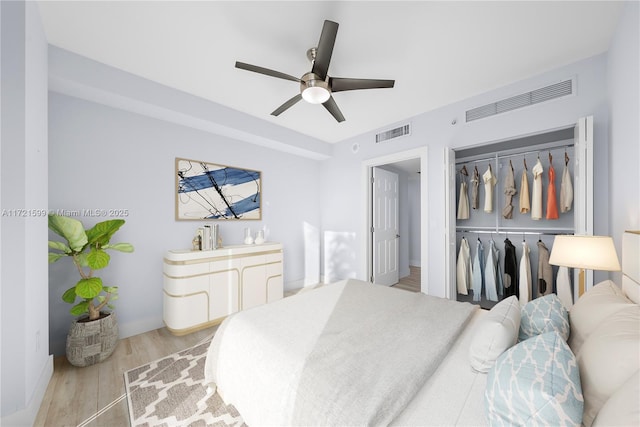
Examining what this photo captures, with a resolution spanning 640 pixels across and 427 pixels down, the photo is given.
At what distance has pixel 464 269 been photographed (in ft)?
11.1

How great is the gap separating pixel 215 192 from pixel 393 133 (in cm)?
262

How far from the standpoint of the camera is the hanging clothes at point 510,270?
3094 millimetres

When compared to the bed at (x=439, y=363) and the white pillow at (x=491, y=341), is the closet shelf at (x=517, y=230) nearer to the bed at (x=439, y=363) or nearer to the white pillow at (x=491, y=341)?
the bed at (x=439, y=363)

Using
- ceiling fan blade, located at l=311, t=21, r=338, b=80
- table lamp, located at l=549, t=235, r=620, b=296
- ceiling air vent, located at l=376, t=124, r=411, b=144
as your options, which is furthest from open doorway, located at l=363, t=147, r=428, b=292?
ceiling fan blade, located at l=311, t=21, r=338, b=80

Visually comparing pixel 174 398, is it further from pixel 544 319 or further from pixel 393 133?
pixel 393 133

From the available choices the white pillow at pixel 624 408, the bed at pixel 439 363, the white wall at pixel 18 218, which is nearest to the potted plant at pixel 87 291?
the white wall at pixel 18 218

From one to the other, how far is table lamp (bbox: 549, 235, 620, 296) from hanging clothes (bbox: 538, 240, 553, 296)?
133cm

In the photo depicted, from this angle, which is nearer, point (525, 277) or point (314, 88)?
point (314, 88)

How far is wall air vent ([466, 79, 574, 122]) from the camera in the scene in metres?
2.33

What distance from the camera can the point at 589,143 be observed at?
6.70 ft

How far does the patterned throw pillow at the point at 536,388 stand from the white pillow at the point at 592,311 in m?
0.34

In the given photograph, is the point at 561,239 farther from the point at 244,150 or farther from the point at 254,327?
the point at 244,150

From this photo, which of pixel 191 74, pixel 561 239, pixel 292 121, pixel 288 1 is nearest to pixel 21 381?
pixel 191 74

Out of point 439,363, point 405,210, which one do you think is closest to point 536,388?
point 439,363
